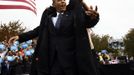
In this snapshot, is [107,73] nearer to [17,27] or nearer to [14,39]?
[14,39]

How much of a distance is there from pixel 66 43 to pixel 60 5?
415 millimetres

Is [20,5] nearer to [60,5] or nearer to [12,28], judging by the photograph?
[12,28]

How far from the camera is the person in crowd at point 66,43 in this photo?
470 centimetres

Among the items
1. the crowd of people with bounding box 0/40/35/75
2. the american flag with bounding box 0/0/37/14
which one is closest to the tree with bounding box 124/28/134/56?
the american flag with bounding box 0/0/37/14

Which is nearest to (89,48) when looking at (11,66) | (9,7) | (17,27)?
(11,66)

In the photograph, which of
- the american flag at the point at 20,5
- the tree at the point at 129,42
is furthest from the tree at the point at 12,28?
the tree at the point at 129,42

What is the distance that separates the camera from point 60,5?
497 centimetres

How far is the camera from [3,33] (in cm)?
3522

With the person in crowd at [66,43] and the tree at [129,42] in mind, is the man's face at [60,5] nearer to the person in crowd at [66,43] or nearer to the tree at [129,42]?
the person in crowd at [66,43]

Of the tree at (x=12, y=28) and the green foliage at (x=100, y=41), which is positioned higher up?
the tree at (x=12, y=28)

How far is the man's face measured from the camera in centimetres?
496

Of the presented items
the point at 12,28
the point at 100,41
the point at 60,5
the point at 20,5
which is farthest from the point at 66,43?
the point at 100,41

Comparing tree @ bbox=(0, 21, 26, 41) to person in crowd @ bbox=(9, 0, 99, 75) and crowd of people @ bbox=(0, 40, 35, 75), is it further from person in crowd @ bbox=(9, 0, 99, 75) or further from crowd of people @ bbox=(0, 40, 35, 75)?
person in crowd @ bbox=(9, 0, 99, 75)

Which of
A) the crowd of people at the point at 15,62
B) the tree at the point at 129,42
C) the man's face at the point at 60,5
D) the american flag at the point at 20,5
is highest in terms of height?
the man's face at the point at 60,5
